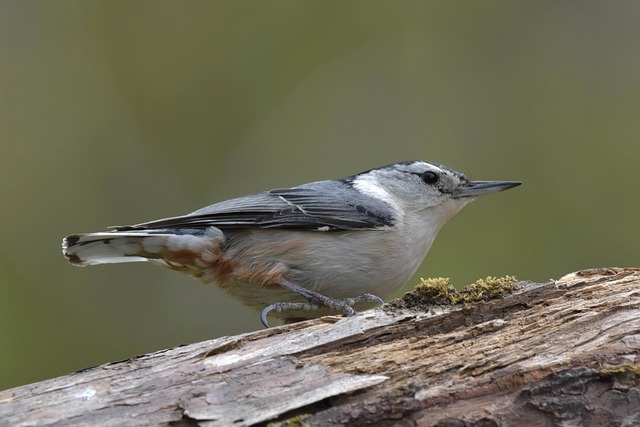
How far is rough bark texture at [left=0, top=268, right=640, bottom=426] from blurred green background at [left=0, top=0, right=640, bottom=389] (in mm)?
3133

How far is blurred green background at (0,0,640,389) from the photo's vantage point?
630 centimetres

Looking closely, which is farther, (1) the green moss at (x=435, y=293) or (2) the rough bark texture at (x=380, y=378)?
(1) the green moss at (x=435, y=293)

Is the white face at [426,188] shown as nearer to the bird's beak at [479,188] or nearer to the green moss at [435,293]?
the bird's beak at [479,188]

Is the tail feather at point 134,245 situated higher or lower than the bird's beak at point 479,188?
higher

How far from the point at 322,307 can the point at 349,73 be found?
4379 millimetres

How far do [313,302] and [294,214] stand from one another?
0.56 m

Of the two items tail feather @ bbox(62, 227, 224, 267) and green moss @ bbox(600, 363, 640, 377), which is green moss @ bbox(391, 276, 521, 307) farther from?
tail feather @ bbox(62, 227, 224, 267)

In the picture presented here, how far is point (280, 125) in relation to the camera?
7422 mm

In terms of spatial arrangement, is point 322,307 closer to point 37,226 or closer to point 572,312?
point 572,312

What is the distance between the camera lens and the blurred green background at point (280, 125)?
6.30 meters

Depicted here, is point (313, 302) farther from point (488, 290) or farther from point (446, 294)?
point (488, 290)

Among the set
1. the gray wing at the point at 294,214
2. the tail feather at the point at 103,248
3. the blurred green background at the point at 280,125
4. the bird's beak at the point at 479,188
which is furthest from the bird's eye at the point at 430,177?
the blurred green background at the point at 280,125

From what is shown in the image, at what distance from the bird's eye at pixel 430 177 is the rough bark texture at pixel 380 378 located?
Answer: 147cm

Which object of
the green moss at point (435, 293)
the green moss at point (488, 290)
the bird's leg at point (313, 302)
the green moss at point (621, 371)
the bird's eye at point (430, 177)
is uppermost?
the bird's eye at point (430, 177)
